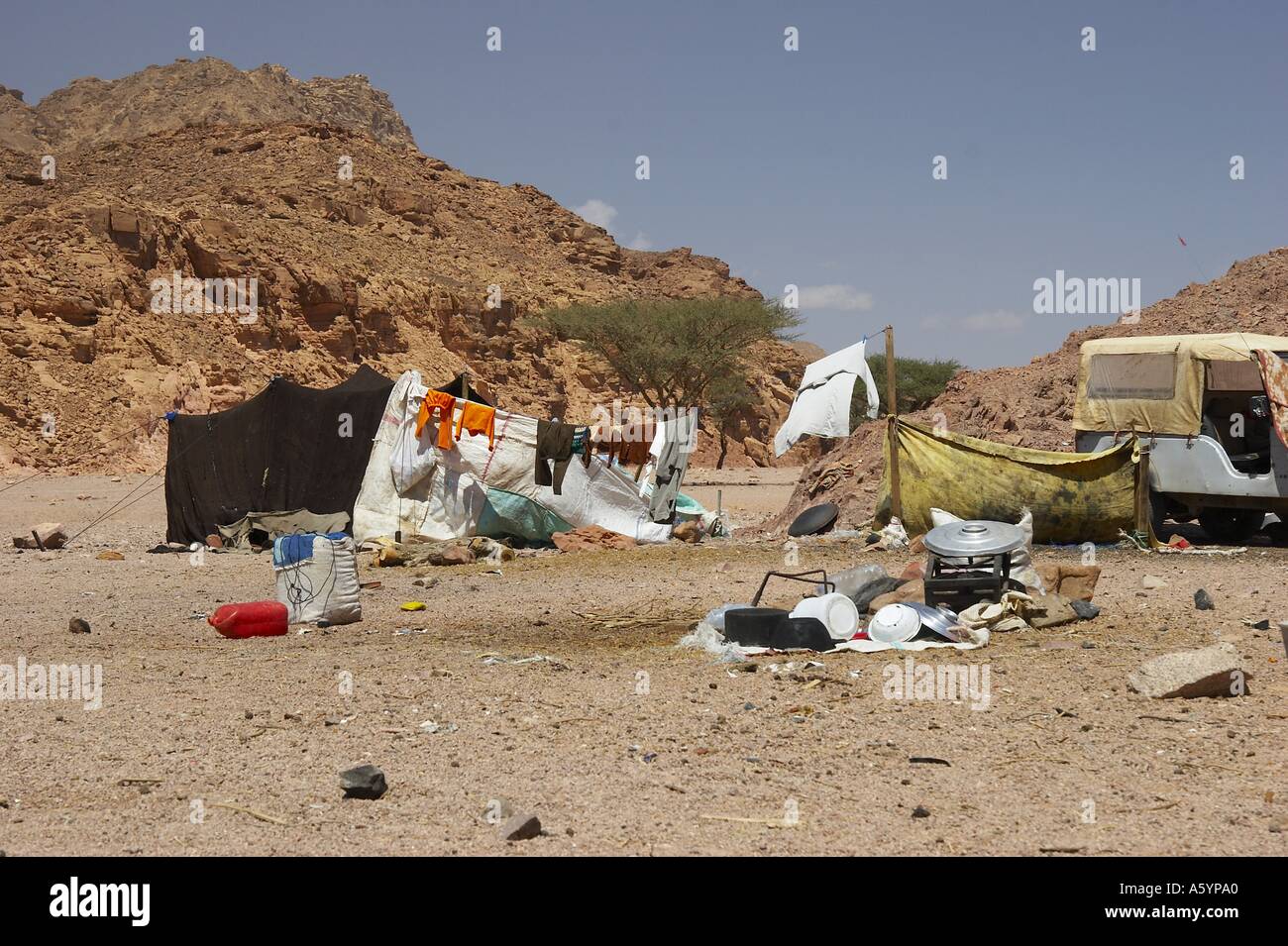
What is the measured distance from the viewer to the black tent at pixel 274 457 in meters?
14.9

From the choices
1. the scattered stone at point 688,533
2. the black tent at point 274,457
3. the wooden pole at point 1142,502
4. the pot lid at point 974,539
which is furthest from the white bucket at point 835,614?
the black tent at point 274,457

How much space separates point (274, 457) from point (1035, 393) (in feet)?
35.0

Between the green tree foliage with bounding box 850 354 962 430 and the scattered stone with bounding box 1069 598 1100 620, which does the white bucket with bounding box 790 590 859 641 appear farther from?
the green tree foliage with bounding box 850 354 962 430

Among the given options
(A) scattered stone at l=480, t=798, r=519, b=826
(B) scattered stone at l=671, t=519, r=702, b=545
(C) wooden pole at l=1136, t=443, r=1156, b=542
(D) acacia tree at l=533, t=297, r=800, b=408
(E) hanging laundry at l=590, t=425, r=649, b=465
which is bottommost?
(B) scattered stone at l=671, t=519, r=702, b=545

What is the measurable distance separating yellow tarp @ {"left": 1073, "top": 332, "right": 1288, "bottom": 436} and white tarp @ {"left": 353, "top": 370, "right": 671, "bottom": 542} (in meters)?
5.35

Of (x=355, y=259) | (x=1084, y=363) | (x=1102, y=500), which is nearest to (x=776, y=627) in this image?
(x=1102, y=500)

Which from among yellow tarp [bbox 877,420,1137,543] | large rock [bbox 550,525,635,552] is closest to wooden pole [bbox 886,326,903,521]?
yellow tarp [bbox 877,420,1137,543]

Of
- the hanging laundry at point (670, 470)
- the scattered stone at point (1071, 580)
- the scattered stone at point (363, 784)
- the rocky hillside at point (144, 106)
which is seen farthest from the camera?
the rocky hillside at point (144, 106)

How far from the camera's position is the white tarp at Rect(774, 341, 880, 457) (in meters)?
13.6

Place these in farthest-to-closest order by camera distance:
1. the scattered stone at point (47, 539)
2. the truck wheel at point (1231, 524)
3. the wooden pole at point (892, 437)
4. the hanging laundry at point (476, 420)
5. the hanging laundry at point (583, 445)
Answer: the hanging laundry at point (583, 445) < the hanging laundry at point (476, 420) < the scattered stone at point (47, 539) < the wooden pole at point (892, 437) < the truck wheel at point (1231, 524)

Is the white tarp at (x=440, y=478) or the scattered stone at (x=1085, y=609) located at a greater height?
the white tarp at (x=440, y=478)

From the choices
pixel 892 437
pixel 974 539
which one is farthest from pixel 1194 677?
pixel 892 437

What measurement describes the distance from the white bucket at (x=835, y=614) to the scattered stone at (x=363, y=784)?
3.49m

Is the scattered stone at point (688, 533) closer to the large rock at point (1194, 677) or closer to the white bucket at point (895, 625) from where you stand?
the white bucket at point (895, 625)
